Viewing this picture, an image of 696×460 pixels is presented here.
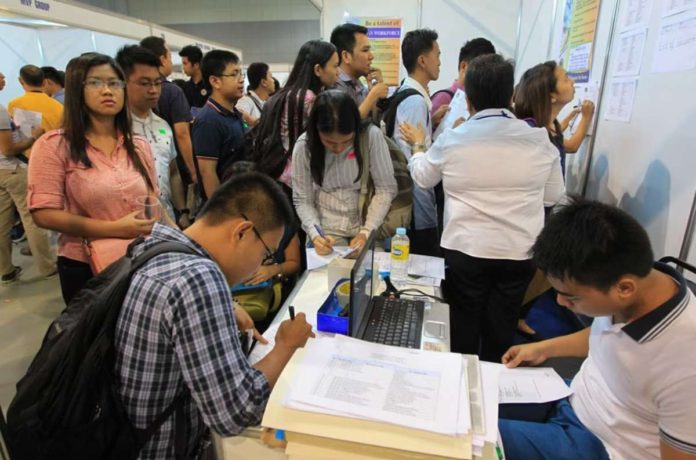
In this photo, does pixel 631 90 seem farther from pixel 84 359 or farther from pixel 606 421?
pixel 84 359

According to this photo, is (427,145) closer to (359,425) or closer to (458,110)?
(458,110)

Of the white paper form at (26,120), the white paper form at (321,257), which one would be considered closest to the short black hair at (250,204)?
the white paper form at (321,257)

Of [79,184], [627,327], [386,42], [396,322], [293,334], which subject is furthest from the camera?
[386,42]

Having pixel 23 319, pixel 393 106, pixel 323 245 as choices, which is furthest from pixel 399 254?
pixel 23 319

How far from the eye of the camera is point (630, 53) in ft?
6.78

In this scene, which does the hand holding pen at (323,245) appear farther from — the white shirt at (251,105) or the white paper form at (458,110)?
the white shirt at (251,105)

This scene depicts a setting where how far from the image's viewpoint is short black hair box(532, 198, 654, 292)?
82 cm

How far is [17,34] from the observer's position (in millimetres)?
4582

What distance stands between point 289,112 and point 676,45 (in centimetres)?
167

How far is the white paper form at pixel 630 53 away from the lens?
197 centimetres

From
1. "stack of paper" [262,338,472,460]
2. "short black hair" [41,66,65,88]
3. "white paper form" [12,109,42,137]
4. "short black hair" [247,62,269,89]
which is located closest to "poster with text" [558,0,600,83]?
"short black hair" [247,62,269,89]

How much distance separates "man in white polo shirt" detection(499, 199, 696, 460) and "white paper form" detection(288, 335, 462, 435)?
0.33 meters

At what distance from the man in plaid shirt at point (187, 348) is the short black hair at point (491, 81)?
1097mm

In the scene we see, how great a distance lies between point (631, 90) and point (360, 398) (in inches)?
83.3
